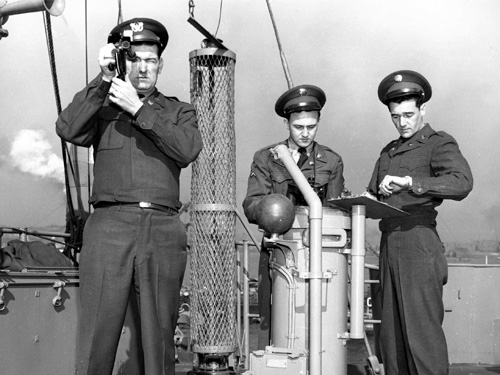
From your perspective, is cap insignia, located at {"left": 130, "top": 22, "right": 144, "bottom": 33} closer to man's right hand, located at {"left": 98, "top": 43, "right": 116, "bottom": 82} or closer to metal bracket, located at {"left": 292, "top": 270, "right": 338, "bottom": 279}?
man's right hand, located at {"left": 98, "top": 43, "right": 116, "bottom": 82}

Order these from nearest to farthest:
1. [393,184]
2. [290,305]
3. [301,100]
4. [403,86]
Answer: [393,184]
[290,305]
[403,86]
[301,100]

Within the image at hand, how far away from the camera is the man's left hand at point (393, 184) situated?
4.18m

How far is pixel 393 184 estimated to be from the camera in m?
4.21

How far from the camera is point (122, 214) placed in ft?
12.2

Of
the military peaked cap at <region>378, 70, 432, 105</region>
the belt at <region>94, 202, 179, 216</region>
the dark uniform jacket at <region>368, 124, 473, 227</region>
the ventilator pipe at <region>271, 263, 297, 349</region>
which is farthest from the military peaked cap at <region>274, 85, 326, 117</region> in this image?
the belt at <region>94, 202, 179, 216</region>

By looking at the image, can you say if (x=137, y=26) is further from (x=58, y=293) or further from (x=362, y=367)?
(x=362, y=367)

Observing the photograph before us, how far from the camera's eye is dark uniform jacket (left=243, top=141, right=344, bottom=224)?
4883 mm

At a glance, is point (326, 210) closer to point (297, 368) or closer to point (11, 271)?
point (297, 368)

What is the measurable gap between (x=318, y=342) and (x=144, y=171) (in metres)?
1.30

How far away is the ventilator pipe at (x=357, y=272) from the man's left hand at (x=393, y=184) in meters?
0.19

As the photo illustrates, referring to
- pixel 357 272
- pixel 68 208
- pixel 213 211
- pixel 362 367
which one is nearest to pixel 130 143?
pixel 357 272

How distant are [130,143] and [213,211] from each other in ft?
9.57

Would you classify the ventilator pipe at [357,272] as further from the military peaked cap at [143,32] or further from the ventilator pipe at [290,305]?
the military peaked cap at [143,32]

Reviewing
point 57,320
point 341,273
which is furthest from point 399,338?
point 57,320
